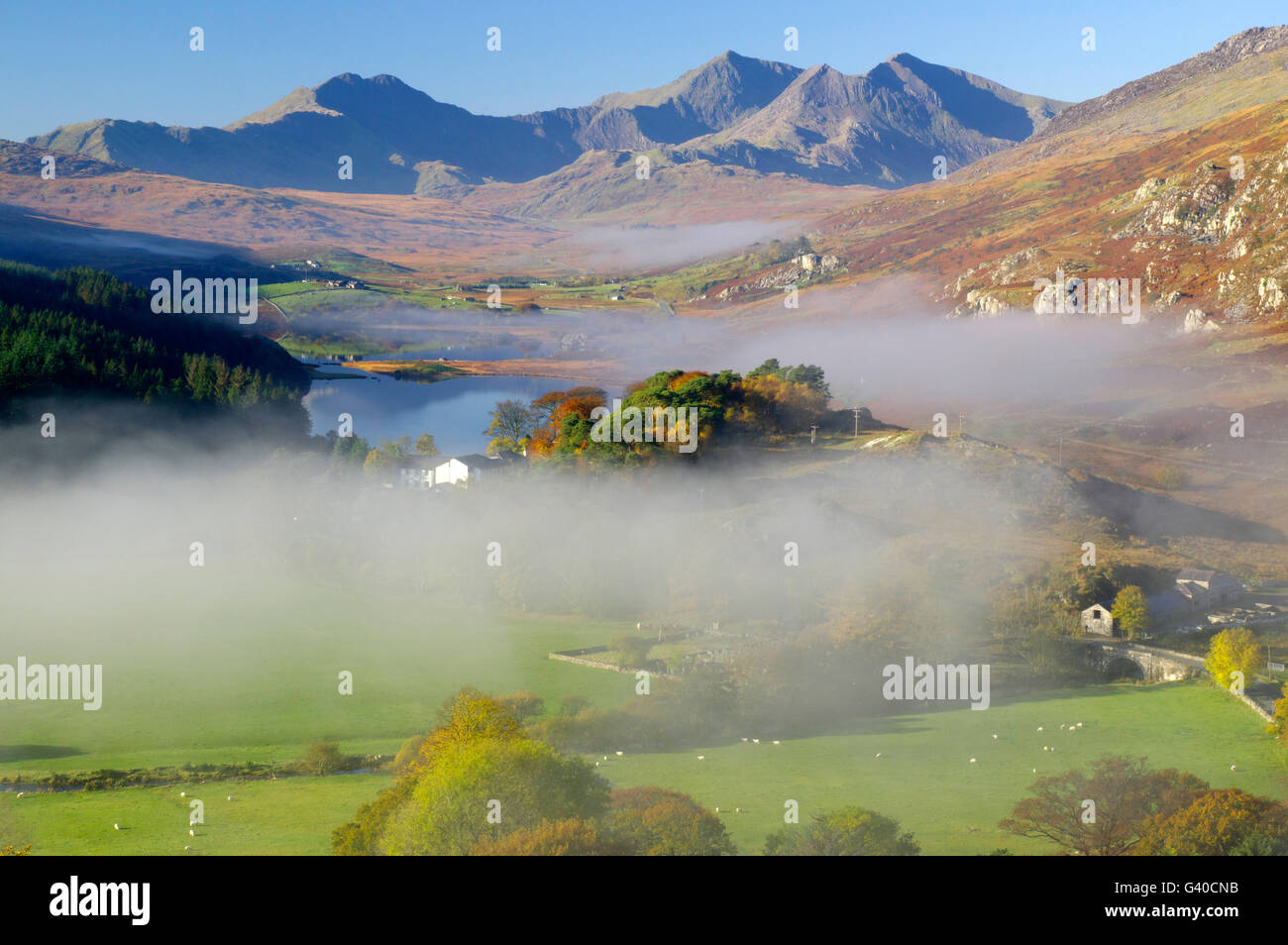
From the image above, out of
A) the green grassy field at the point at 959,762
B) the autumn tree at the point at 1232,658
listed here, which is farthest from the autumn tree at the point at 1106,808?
the autumn tree at the point at 1232,658

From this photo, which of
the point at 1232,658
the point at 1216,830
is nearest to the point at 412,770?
the point at 1216,830

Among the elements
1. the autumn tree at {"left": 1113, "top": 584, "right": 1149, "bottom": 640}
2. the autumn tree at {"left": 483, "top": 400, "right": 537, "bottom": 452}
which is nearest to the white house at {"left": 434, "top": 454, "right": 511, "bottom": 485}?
the autumn tree at {"left": 483, "top": 400, "right": 537, "bottom": 452}

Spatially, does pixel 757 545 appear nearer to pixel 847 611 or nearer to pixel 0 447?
pixel 847 611

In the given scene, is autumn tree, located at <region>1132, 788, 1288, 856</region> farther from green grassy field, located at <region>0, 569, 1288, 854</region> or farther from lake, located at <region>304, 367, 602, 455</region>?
lake, located at <region>304, 367, 602, 455</region>

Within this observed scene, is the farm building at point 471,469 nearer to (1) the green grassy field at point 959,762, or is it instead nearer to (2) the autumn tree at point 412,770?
(1) the green grassy field at point 959,762

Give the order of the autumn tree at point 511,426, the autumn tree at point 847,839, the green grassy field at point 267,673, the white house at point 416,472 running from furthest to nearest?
the autumn tree at point 511,426, the white house at point 416,472, the green grassy field at point 267,673, the autumn tree at point 847,839
